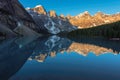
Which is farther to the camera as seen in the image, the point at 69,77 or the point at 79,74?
the point at 79,74

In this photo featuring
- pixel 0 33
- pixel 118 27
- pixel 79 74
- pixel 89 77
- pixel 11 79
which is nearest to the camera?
pixel 11 79

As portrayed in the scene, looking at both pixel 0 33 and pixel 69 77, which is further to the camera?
pixel 0 33

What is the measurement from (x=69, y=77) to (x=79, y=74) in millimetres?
2506

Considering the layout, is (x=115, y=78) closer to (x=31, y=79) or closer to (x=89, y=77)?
(x=89, y=77)

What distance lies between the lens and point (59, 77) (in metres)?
27.7

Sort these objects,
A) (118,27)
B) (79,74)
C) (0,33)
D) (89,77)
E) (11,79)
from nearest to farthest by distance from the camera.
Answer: (11,79) < (89,77) < (79,74) < (0,33) < (118,27)

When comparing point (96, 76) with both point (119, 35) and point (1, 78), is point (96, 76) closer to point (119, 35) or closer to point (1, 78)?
point (1, 78)

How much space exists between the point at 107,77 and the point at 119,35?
5933 inches

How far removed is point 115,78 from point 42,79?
7948mm

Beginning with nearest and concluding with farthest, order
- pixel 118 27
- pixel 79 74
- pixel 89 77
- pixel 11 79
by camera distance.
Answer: pixel 11 79 < pixel 89 77 < pixel 79 74 < pixel 118 27

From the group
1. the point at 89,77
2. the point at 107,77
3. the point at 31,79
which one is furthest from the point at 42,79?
the point at 107,77

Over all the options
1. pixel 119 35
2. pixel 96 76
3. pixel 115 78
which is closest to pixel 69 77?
pixel 96 76

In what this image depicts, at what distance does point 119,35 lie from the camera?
572 ft

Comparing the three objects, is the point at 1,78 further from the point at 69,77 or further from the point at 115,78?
the point at 115,78
